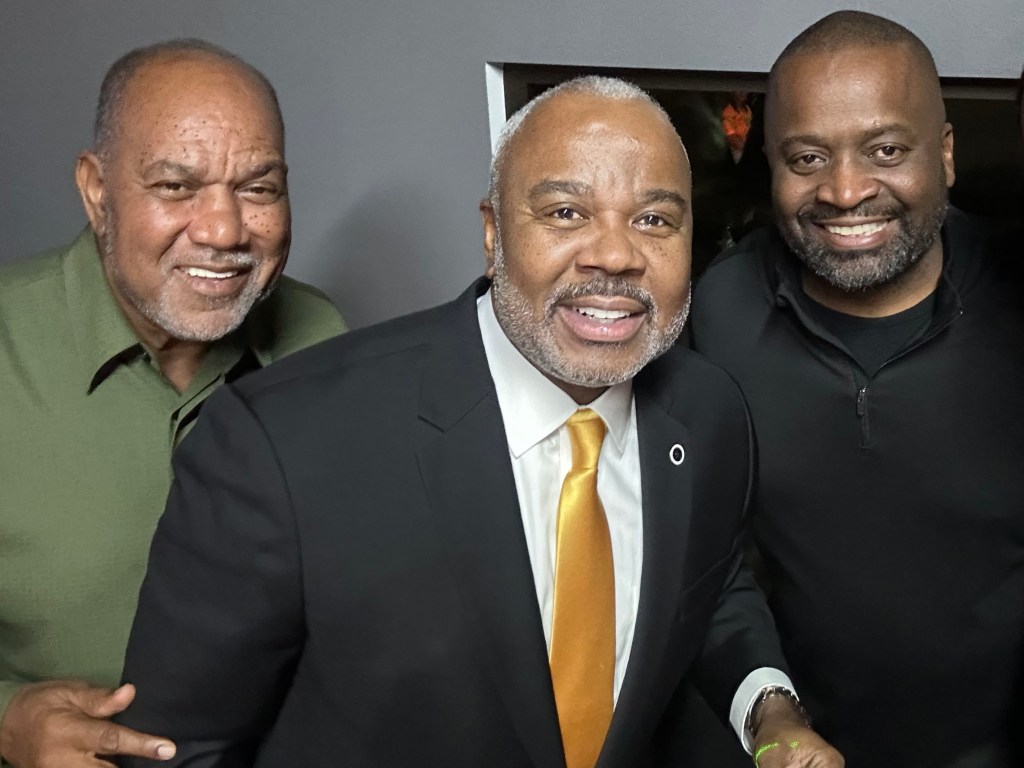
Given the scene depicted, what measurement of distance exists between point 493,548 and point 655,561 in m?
0.27

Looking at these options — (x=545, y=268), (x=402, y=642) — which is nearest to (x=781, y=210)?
(x=545, y=268)

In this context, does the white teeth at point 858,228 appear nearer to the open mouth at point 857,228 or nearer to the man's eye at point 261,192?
the open mouth at point 857,228

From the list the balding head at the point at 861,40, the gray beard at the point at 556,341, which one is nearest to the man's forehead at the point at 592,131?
the gray beard at the point at 556,341

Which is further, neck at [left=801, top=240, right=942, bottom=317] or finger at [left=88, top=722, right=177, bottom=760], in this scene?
neck at [left=801, top=240, right=942, bottom=317]

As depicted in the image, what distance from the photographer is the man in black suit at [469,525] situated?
1.52 meters

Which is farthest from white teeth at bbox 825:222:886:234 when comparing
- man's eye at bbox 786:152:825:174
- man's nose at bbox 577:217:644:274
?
man's nose at bbox 577:217:644:274

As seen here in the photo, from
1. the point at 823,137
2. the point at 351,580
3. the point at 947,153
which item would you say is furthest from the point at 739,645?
the point at 947,153

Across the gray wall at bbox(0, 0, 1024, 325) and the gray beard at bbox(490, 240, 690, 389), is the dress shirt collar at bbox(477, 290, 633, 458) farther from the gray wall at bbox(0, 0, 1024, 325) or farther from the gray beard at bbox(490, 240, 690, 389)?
the gray wall at bbox(0, 0, 1024, 325)

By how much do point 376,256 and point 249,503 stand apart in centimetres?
154

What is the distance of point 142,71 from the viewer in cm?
191

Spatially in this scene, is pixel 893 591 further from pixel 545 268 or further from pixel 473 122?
pixel 473 122

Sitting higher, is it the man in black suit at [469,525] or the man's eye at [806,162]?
the man's eye at [806,162]

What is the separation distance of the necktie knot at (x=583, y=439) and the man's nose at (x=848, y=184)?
2.26ft

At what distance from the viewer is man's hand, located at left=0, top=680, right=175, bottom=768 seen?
5.16 feet
